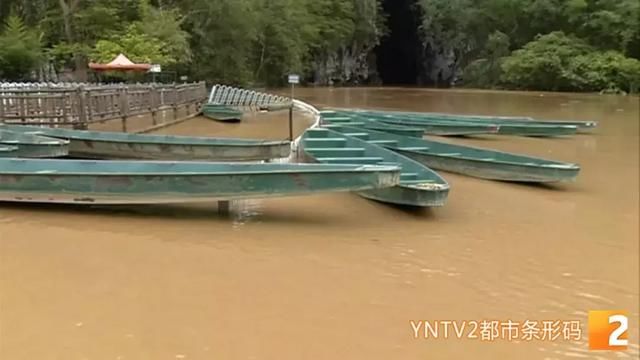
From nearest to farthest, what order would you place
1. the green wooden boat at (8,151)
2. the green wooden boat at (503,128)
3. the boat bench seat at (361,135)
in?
1. the green wooden boat at (8,151)
2. the boat bench seat at (361,135)
3. the green wooden boat at (503,128)

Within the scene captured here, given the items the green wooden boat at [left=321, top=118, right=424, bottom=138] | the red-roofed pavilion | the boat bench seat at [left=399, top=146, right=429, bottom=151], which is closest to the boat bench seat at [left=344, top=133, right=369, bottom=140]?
the boat bench seat at [left=399, top=146, right=429, bottom=151]

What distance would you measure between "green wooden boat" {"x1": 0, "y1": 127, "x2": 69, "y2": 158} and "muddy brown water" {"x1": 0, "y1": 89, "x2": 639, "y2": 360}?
1.99 meters

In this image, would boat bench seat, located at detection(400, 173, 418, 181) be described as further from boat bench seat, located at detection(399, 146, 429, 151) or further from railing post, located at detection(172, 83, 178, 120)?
railing post, located at detection(172, 83, 178, 120)

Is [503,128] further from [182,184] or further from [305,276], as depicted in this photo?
[305,276]

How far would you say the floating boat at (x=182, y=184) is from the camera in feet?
22.4

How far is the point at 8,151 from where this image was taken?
8.90 m

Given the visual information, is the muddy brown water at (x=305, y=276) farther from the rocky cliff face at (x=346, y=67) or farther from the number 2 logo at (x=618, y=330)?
the rocky cliff face at (x=346, y=67)

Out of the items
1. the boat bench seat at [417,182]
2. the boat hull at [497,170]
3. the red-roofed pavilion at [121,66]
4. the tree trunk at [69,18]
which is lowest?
the boat hull at [497,170]

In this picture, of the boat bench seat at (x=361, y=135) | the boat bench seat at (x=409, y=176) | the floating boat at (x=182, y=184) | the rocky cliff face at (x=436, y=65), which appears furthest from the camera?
the rocky cliff face at (x=436, y=65)

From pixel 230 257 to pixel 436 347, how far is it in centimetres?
223

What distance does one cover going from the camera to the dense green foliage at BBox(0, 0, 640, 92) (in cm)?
2627

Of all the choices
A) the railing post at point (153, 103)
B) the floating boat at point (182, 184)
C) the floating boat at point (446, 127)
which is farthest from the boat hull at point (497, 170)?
the railing post at point (153, 103)

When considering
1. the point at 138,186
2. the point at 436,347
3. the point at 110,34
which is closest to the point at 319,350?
the point at 436,347

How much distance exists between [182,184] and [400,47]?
57041 mm
